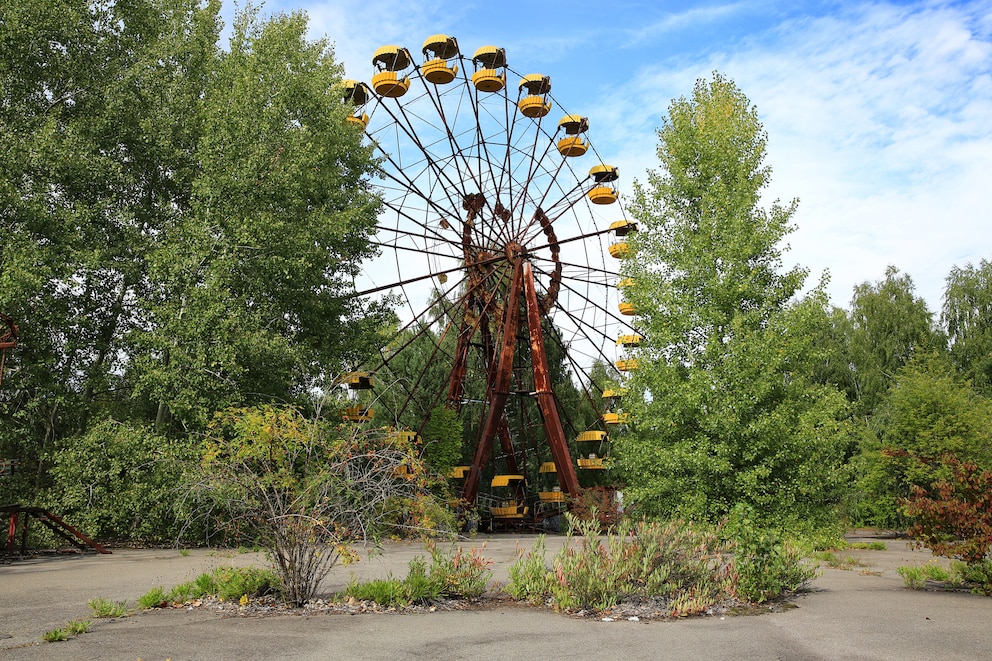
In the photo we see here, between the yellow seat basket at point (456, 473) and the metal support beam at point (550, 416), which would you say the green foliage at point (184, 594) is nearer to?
the metal support beam at point (550, 416)

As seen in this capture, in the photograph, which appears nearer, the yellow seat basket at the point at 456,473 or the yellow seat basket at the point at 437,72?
the yellow seat basket at the point at 437,72

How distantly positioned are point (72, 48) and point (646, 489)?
16092 millimetres

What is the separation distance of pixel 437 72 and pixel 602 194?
25.8 feet

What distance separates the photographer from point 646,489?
12016 mm

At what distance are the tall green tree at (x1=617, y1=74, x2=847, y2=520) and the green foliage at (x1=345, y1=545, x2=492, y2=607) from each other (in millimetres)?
4555

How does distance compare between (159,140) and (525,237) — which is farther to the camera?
(525,237)

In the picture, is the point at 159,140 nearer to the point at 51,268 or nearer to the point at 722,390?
the point at 51,268

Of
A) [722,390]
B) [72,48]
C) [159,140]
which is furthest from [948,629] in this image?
[72,48]

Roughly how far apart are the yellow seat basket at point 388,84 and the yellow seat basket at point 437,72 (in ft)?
2.91

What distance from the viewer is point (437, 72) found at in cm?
2278

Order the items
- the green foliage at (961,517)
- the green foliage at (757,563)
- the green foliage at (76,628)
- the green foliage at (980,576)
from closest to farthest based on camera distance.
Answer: the green foliage at (76,628)
the green foliage at (757,563)
the green foliage at (961,517)
the green foliage at (980,576)

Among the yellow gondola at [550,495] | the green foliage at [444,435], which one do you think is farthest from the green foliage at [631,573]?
the green foliage at [444,435]

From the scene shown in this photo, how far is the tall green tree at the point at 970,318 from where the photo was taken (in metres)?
33.5

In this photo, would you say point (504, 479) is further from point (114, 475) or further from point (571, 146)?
point (114, 475)
